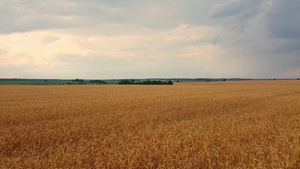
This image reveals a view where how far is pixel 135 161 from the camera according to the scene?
462 centimetres

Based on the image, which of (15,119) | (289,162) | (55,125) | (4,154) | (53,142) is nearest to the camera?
(289,162)

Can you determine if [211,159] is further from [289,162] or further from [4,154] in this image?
[4,154]

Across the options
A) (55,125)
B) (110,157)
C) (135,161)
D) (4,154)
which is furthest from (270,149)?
(55,125)

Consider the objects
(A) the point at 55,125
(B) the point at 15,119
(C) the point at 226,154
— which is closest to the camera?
(C) the point at 226,154

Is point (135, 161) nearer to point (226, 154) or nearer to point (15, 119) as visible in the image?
point (226, 154)

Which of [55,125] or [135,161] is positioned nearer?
[135,161]

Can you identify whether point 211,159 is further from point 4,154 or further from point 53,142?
point 4,154

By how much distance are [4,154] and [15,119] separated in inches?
211

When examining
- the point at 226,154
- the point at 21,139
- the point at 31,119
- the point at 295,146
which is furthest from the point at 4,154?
the point at 295,146

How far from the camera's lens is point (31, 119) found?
35.1 feet

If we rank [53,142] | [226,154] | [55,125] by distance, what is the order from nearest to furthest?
[226,154] → [53,142] → [55,125]

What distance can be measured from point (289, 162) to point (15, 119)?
11.8m

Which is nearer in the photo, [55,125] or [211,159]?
[211,159]

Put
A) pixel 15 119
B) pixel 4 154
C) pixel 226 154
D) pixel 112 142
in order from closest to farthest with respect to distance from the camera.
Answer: pixel 226 154, pixel 4 154, pixel 112 142, pixel 15 119
